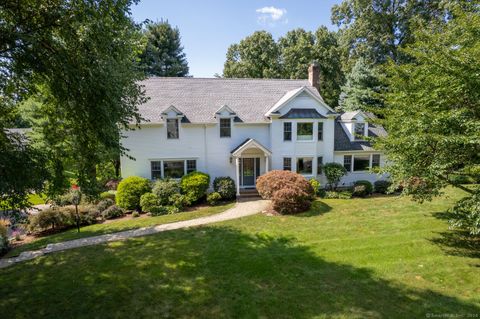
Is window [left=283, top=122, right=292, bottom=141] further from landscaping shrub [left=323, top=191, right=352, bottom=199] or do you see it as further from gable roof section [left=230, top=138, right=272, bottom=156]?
Result: landscaping shrub [left=323, top=191, right=352, bottom=199]

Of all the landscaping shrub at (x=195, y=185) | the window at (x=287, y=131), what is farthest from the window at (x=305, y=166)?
the landscaping shrub at (x=195, y=185)

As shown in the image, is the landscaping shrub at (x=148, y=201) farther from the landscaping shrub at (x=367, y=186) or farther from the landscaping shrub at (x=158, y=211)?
the landscaping shrub at (x=367, y=186)

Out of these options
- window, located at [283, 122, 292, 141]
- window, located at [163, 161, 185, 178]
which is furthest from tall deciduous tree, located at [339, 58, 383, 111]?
window, located at [163, 161, 185, 178]

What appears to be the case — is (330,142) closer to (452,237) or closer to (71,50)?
(452,237)

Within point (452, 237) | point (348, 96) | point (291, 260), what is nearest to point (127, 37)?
point (291, 260)

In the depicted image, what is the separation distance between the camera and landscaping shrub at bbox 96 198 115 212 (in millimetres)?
16000

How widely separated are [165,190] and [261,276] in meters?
10.3

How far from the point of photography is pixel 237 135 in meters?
20.0

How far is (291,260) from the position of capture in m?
9.37

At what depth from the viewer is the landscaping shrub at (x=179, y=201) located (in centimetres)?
1647

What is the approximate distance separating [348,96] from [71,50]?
28748mm

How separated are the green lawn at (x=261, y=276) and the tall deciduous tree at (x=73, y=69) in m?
3.10

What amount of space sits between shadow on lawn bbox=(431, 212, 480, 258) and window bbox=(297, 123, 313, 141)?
35.0ft

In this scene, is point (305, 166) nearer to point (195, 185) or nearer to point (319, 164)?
point (319, 164)
